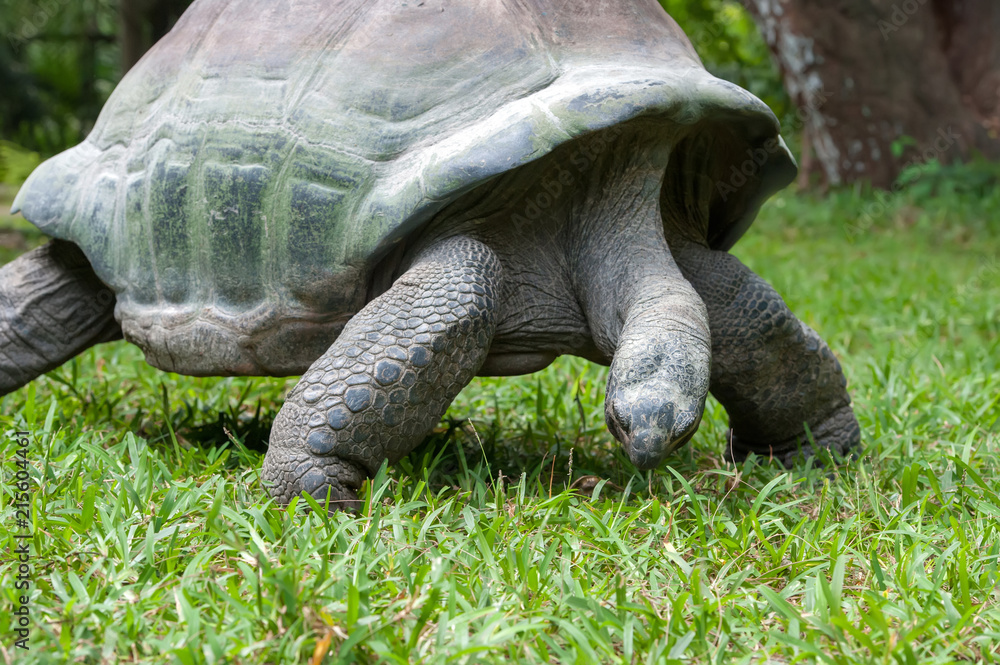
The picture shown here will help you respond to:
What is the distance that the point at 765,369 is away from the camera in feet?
9.52

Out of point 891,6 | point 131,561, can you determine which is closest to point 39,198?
point 131,561

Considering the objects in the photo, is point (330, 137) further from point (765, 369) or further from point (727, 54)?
point (727, 54)

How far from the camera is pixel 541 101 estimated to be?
95.1 inches

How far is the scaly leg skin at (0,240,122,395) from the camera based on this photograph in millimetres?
3215

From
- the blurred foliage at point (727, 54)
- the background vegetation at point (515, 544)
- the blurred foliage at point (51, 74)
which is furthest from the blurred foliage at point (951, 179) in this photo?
the blurred foliage at point (51, 74)

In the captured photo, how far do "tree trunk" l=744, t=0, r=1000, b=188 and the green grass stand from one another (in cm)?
589

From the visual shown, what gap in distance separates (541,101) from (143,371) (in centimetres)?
272

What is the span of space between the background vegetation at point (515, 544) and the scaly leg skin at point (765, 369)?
0.12 metres

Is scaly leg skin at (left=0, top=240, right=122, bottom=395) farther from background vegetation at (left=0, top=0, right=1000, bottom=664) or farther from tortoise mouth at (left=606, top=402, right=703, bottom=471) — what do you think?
tortoise mouth at (left=606, top=402, right=703, bottom=471)

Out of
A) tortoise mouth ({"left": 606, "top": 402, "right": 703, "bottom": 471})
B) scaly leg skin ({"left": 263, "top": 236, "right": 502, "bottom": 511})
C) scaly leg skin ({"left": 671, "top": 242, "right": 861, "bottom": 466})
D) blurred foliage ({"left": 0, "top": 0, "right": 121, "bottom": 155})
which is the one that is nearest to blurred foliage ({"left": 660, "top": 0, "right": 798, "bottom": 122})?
blurred foliage ({"left": 0, "top": 0, "right": 121, "bottom": 155})

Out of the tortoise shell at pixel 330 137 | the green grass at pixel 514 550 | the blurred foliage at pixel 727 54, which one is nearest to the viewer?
the green grass at pixel 514 550

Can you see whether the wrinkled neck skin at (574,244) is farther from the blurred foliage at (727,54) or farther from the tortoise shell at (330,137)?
the blurred foliage at (727,54)

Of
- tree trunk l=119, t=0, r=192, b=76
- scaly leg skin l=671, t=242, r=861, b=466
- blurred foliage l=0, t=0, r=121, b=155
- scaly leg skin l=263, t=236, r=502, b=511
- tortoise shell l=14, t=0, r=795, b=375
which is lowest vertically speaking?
blurred foliage l=0, t=0, r=121, b=155

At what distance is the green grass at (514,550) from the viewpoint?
64.7 inches
